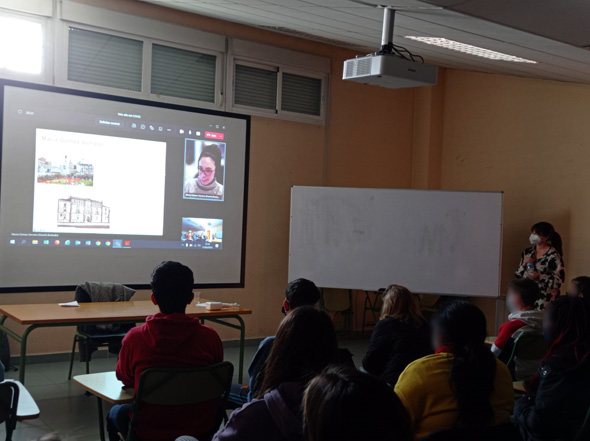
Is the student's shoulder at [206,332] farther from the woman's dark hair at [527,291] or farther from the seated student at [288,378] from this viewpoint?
the woman's dark hair at [527,291]

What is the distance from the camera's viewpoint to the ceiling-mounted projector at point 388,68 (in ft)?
12.2

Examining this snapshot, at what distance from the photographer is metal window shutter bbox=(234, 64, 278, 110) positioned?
6.60 meters

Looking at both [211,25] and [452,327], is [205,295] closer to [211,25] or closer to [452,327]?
[211,25]

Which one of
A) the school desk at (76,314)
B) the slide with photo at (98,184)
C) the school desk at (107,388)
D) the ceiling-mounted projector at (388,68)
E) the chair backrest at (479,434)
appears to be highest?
the ceiling-mounted projector at (388,68)

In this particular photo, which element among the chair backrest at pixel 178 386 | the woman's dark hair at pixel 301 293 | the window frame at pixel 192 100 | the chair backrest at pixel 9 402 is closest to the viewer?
the chair backrest at pixel 9 402

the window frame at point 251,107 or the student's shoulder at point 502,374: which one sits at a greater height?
the window frame at point 251,107

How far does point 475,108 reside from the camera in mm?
7398

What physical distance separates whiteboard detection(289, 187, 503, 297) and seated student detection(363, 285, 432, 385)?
3251mm

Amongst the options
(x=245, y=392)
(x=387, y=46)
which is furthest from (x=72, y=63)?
(x=245, y=392)

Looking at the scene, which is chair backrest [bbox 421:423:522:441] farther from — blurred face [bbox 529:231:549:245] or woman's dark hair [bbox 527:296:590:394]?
blurred face [bbox 529:231:549:245]

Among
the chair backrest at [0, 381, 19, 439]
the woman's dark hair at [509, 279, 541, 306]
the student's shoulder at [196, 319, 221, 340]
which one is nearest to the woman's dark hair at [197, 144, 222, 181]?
the woman's dark hair at [509, 279, 541, 306]

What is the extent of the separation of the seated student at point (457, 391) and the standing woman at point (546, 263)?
436 cm

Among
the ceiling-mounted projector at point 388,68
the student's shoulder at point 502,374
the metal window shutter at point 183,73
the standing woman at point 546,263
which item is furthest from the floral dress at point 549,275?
the student's shoulder at point 502,374

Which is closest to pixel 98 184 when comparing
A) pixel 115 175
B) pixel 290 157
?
pixel 115 175
